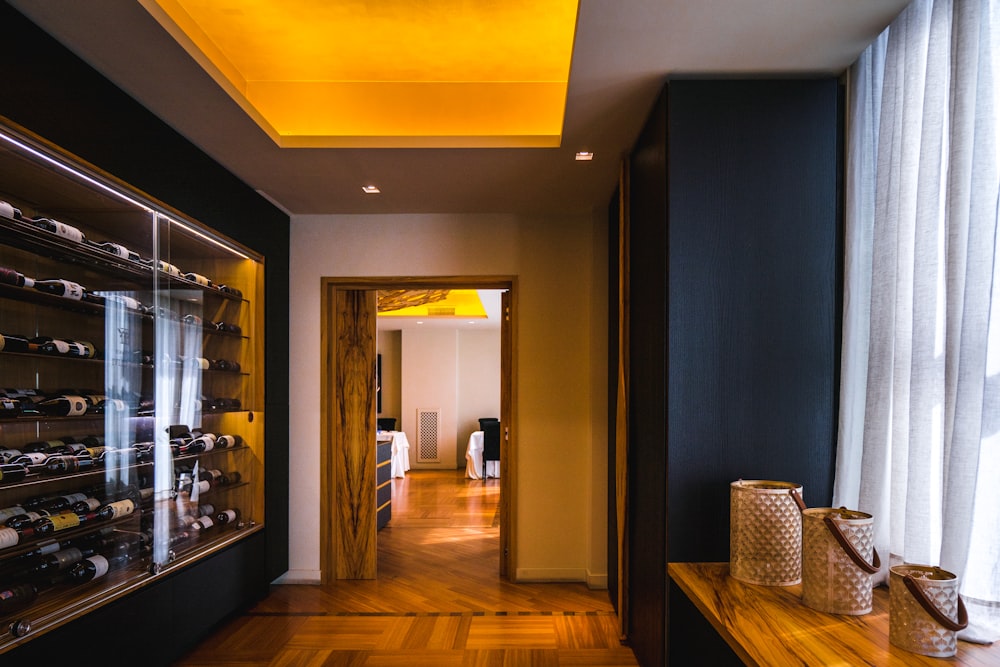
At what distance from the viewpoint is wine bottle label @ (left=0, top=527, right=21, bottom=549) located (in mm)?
2035

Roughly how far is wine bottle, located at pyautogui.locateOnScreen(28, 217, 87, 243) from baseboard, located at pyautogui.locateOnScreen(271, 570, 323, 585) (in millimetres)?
2721

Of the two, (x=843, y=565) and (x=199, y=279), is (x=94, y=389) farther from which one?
(x=843, y=565)

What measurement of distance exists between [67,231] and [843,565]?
2.75m

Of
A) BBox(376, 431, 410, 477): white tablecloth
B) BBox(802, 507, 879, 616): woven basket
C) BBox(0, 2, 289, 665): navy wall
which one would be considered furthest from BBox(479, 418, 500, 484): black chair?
BBox(802, 507, 879, 616): woven basket

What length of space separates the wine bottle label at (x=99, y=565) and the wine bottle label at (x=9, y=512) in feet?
1.16

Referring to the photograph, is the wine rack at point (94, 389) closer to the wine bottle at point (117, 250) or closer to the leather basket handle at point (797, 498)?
the wine bottle at point (117, 250)

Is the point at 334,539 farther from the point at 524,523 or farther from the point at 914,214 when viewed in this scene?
the point at 914,214

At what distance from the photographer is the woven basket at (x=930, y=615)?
1.38m

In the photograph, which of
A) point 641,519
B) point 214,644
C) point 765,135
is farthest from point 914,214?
point 214,644

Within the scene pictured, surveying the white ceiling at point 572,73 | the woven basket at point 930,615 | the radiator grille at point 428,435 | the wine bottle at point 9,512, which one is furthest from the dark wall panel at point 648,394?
the radiator grille at point 428,435

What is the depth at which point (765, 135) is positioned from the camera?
7.48 feet

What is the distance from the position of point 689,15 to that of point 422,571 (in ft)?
13.0

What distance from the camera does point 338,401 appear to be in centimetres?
442

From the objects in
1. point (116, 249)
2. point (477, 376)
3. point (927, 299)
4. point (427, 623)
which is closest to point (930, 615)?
point (927, 299)
